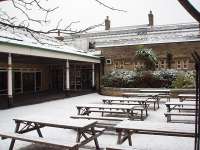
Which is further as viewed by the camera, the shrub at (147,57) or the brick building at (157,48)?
the brick building at (157,48)

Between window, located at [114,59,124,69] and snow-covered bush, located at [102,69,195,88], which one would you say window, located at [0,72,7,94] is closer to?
snow-covered bush, located at [102,69,195,88]

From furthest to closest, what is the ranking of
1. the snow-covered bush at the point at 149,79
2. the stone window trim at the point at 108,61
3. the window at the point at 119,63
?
the stone window trim at the point at 108,61 → the window at the point at 119,63 → the snow-covered bush at the point at 149,79

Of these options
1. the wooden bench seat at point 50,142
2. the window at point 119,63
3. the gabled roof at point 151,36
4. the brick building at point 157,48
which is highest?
the gabled roof at point 151,36

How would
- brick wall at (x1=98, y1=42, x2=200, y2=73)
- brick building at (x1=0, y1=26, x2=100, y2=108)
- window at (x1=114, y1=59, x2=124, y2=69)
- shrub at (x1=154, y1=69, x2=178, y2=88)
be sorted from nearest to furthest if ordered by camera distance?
1. brick building at (x1=0, y1=26, x2=100, y2=108)
2. shrub at (x1=154, y1=69, x2=178, y2=88)
3. brick wall at (x1=98, y1=42, x2=200, y2=73)
4. window at (x1=114, y1=59, x2=124, y2=69)

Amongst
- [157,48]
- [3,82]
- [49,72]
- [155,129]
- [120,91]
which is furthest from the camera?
[49,72]

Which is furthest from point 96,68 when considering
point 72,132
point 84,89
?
point 72,132

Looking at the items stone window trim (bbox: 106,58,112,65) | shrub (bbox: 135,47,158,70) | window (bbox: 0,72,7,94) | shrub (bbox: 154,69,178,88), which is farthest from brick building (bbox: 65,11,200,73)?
window (bbox: 0,72,7,94)

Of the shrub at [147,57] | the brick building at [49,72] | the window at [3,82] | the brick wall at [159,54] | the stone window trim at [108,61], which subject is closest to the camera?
the brick building at [49,72]

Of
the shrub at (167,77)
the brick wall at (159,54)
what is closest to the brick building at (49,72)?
the brick wall at (159,54)

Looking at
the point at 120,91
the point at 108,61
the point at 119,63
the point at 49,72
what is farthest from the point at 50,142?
the point at 49,72

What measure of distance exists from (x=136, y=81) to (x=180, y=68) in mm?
4383

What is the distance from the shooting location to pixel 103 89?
2062 cm

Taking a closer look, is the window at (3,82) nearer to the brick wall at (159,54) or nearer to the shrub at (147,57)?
the brick wall at (159,54)

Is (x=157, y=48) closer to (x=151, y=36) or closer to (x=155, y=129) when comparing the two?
(x=151, y=36)
